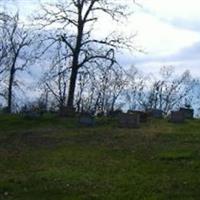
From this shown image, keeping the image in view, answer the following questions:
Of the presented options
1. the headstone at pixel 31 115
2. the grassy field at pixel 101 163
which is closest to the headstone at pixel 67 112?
the headstone at pixel 31 115

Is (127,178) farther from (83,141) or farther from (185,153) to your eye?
(83,141)

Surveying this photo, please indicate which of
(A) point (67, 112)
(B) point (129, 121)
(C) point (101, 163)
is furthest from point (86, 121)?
(C) point (101, 163)

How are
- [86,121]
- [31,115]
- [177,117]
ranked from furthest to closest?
[31,115] → [177,117] → [86,121]

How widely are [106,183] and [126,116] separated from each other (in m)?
12.4

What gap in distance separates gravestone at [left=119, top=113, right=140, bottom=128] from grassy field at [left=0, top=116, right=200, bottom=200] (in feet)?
1.53

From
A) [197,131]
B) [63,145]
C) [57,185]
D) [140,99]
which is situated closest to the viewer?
[57,185]

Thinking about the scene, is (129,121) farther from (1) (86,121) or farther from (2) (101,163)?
(2) (101,163)

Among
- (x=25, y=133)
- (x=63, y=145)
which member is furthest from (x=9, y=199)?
(x=25, y=133)

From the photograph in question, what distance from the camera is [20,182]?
14391mm

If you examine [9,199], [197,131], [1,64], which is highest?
[1,64]

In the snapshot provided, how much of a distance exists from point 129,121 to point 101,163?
9472mm

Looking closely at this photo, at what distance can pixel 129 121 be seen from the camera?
26281 mm

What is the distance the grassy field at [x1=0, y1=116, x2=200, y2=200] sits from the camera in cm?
1333

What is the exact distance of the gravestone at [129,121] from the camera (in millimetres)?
26109
